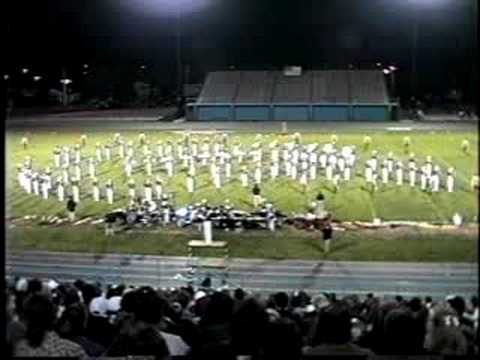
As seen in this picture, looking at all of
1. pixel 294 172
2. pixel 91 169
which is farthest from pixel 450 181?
pixel 91 169

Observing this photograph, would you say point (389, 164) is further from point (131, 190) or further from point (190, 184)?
point (131, 190)

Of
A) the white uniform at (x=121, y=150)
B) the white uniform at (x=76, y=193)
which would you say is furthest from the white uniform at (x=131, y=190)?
the white uniform at (x=121, y=150)

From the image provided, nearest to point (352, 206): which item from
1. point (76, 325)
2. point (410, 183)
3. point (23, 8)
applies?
point (410, 183)

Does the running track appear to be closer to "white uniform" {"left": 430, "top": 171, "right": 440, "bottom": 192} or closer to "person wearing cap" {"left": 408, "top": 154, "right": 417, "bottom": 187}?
"white uniform" {"left": 430, "top": 171, "right": 440, "bottom": 192}

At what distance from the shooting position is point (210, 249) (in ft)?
38.1

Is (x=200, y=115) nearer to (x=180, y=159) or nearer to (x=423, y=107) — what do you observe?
(x=180, y=159)

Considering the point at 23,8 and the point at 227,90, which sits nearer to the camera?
the point at 23,8

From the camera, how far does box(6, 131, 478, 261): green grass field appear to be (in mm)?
11438

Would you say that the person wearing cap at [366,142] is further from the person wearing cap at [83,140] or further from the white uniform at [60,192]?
the white uniform at [60,192]

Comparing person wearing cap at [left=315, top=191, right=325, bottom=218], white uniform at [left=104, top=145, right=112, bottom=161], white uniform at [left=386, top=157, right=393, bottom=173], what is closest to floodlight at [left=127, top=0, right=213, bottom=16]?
person wearing cap at [left=315, top=191, right=325, bottom=218]

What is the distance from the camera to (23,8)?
5207mm

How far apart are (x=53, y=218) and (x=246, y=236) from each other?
312 centimetres

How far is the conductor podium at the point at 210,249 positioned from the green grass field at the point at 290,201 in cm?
15

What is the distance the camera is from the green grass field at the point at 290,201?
1144cm
